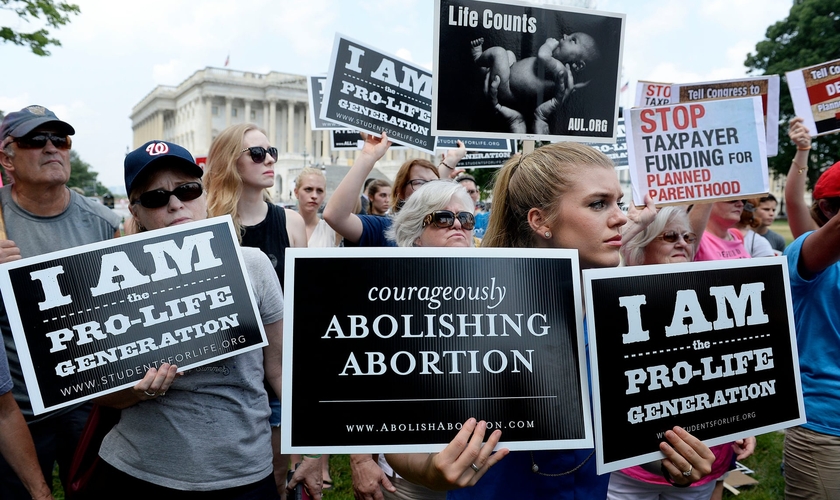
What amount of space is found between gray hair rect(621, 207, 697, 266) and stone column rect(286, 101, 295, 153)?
84.9 m

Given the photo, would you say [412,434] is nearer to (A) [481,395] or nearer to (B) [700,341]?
(A) [481,395]

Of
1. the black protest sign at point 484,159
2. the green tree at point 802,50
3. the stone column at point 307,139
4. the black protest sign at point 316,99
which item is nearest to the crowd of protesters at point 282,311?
the black protest sign at point 316,99

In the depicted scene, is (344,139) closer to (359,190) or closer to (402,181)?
(402,181)

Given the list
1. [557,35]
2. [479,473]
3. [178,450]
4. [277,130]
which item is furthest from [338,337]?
[277,130]

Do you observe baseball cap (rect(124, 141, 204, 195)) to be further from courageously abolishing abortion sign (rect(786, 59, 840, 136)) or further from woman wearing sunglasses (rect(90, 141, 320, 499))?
courageously abolishing abortion sign (rect(786, 59, 840, 136))

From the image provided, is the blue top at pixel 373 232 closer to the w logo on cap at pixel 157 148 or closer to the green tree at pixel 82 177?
the w logo on cap at pixel 157 148

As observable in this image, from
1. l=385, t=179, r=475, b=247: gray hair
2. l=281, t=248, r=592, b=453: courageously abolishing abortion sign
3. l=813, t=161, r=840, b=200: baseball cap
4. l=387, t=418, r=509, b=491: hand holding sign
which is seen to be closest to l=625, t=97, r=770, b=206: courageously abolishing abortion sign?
l=813, t=161, r=840, b=200: baseball cap

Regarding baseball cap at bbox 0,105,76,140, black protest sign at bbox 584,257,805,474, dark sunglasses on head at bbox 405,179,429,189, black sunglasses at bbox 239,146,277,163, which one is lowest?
black protest sign at bbox 584,257,805,474

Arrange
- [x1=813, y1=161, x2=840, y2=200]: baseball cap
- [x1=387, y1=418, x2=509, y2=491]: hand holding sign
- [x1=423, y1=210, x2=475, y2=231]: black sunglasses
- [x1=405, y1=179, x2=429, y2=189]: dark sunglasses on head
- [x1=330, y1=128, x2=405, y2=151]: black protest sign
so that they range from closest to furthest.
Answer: [x1=387, y1=418, x2=509, y2=491]: hand holding sign, [x1=813, y1=161, x2=840, y2=200]: baseball cap, [x1=423, y1=210, x2=475, y2=231]: black sunglasses, [x1=405, y1=179, x2=429, y2=189]: dark sunglasses on head, [x1=330, y1=128, x2=405, y2=151]: black protest sign

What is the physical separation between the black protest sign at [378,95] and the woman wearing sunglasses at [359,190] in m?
0.17

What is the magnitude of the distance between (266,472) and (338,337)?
908 millimetres

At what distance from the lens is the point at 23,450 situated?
237 centimetres

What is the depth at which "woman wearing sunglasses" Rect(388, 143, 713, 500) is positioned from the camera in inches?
65.9

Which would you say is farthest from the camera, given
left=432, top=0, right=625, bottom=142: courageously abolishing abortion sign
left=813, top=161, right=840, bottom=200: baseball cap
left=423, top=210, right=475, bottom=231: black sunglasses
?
left=432, top=0, right=625, bottom=142: courageously abolishing abortion sign
